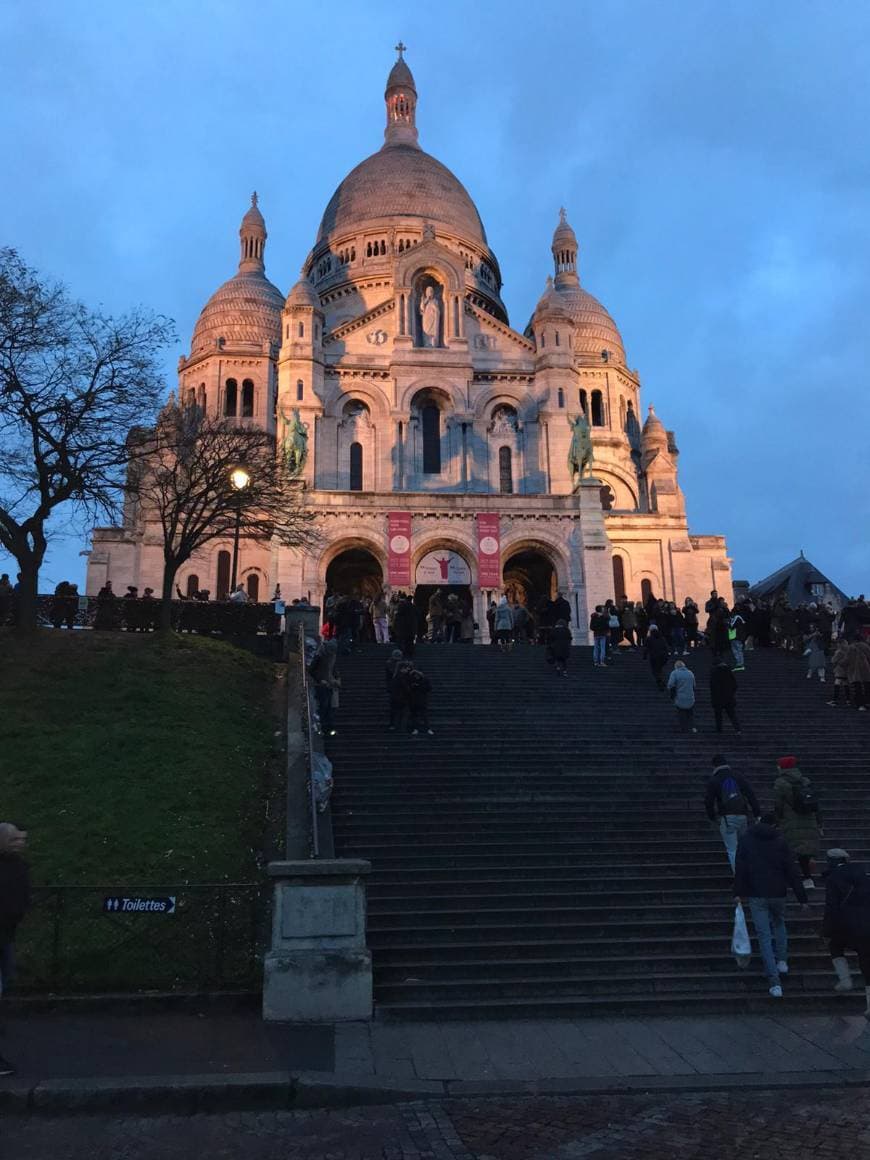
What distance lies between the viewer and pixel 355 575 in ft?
149

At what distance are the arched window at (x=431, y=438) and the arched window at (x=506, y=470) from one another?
300 centimetres

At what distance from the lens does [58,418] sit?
20.7 m

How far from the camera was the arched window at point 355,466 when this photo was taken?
44.0 metres

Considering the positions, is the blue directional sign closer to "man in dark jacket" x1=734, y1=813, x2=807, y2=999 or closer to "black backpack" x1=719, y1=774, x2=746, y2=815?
"man in dark jacket" x1=734, y1=813, x2=807, y2=999

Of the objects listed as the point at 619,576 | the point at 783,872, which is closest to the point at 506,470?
the point at 619,576

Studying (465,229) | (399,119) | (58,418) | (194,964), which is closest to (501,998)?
(194,964)

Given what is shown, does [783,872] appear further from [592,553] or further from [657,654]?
[592,553]

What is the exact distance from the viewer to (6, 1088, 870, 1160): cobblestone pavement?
242 inches

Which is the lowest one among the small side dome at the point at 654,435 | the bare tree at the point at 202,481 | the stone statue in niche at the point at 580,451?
the bare tree at the point at 202,481

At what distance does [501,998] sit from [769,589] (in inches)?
2443

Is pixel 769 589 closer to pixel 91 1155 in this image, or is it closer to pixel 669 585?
pixel 669 585

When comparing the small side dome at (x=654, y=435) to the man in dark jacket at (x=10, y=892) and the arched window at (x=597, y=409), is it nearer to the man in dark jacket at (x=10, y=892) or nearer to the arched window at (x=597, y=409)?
the arched window at (x=597, y=409)

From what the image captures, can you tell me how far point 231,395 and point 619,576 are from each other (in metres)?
26.9

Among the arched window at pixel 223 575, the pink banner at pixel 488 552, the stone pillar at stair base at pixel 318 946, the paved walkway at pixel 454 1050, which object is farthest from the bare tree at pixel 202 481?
the arched window at pixel 223 575
